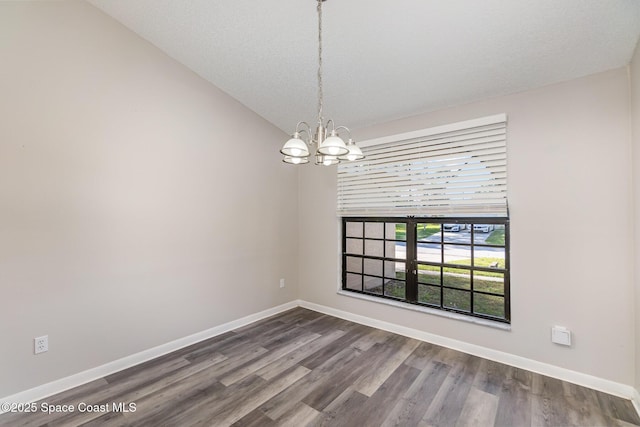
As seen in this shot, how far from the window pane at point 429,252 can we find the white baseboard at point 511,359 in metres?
0.82

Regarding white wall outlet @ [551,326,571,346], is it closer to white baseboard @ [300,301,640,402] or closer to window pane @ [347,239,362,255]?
white baseboard @ [300,301,640,402]

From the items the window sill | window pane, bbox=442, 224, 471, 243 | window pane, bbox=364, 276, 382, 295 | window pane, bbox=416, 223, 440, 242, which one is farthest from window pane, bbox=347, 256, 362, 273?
window pane, bbox=442, 224, 471, 243

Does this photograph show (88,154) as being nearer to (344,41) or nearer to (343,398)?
(344,41)

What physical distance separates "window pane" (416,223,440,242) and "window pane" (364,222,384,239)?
0.59 metres

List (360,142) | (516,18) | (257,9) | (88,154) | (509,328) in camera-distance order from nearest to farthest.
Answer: (516,18) < (257,9) < (88,154) < (509,328) < (360,142)

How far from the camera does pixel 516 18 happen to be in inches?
76.7

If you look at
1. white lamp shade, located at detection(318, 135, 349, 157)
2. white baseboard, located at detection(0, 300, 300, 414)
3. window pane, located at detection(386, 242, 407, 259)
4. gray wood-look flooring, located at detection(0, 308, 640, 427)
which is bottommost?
gray wood-look flooring, located at detection(0, 308, 640, 427)

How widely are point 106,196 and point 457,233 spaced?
11.2ft

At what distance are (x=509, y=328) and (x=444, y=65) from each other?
2.46 metres

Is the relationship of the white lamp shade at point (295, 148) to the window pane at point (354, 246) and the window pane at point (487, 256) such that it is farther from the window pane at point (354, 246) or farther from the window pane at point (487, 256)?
the window pane at point (354, 246)

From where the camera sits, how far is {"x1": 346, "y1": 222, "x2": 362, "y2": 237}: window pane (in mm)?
3920

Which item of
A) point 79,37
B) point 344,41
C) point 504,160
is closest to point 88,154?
point 79,37

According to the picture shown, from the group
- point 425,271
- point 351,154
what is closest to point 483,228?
point 425,271

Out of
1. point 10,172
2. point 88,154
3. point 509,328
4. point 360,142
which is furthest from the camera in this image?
point 360,142
